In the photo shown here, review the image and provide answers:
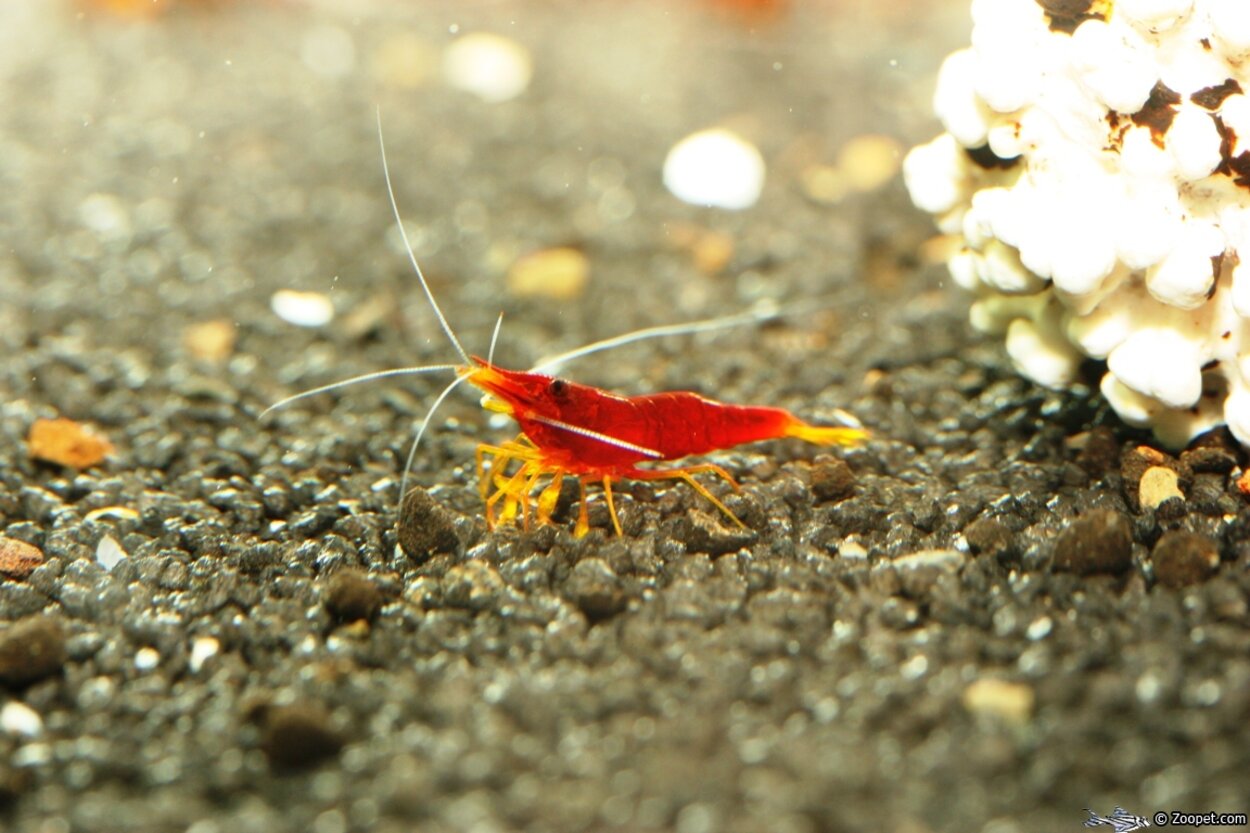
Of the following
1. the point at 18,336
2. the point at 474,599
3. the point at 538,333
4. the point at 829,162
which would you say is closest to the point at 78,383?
the point at 18,336

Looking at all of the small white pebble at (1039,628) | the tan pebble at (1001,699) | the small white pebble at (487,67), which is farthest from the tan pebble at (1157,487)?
the small white pebble at (487,67)

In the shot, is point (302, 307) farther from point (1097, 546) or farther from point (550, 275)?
point (1097, 546)

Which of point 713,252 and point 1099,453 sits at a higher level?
point 1099,453

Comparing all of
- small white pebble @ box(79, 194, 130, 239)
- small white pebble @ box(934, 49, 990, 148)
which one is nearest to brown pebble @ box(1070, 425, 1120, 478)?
small white pebble @ box(934, 49, 990, 148)

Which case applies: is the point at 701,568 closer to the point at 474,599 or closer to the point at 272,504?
the point at 474,599

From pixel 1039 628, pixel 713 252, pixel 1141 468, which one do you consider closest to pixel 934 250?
pixel 713 252

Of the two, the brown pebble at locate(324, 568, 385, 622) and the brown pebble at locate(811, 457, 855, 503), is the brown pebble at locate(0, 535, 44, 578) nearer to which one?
the brown pebble at locate(324, 568, 385, 622)
